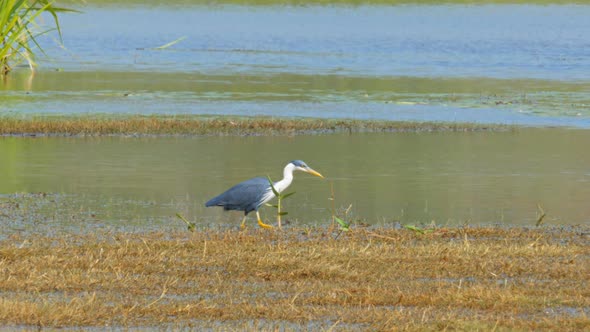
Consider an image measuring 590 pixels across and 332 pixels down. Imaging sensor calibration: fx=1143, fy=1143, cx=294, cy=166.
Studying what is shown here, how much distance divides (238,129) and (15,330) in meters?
16.0

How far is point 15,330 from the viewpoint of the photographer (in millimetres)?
7578

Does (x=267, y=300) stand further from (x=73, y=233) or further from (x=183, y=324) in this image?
(x=73, y=233)

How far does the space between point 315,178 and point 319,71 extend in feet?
70.5

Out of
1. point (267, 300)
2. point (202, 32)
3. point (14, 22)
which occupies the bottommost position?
point (202, 32)

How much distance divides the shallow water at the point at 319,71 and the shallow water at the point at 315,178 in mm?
3071

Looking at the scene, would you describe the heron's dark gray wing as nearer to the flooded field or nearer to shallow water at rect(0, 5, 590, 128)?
the flooded field

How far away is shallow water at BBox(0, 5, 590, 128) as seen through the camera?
28.1 metres

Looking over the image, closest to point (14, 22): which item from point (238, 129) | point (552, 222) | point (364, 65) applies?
point (552, 222)

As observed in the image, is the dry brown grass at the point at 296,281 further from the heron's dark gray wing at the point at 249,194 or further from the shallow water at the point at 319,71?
the shallow water at the point at 319,71

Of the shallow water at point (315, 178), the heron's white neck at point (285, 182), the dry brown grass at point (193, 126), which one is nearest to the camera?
the heron's white neck at point (285, 182)

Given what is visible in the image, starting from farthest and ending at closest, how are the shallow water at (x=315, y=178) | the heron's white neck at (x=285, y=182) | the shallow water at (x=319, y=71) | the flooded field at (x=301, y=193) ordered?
1. the shallow water at (x=319, y=71)
2. the shallow water at (x=315, y=178)
3. the heron's white neck at (x=285, y=182)
4. the flooded field at (x=301, y=193)

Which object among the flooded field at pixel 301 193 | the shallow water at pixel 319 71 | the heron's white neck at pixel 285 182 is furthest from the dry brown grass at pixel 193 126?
the heron's white neck at pixel 285 182

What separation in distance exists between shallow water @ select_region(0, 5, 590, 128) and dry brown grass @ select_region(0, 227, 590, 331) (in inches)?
474

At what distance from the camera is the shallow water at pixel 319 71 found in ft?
92.2
